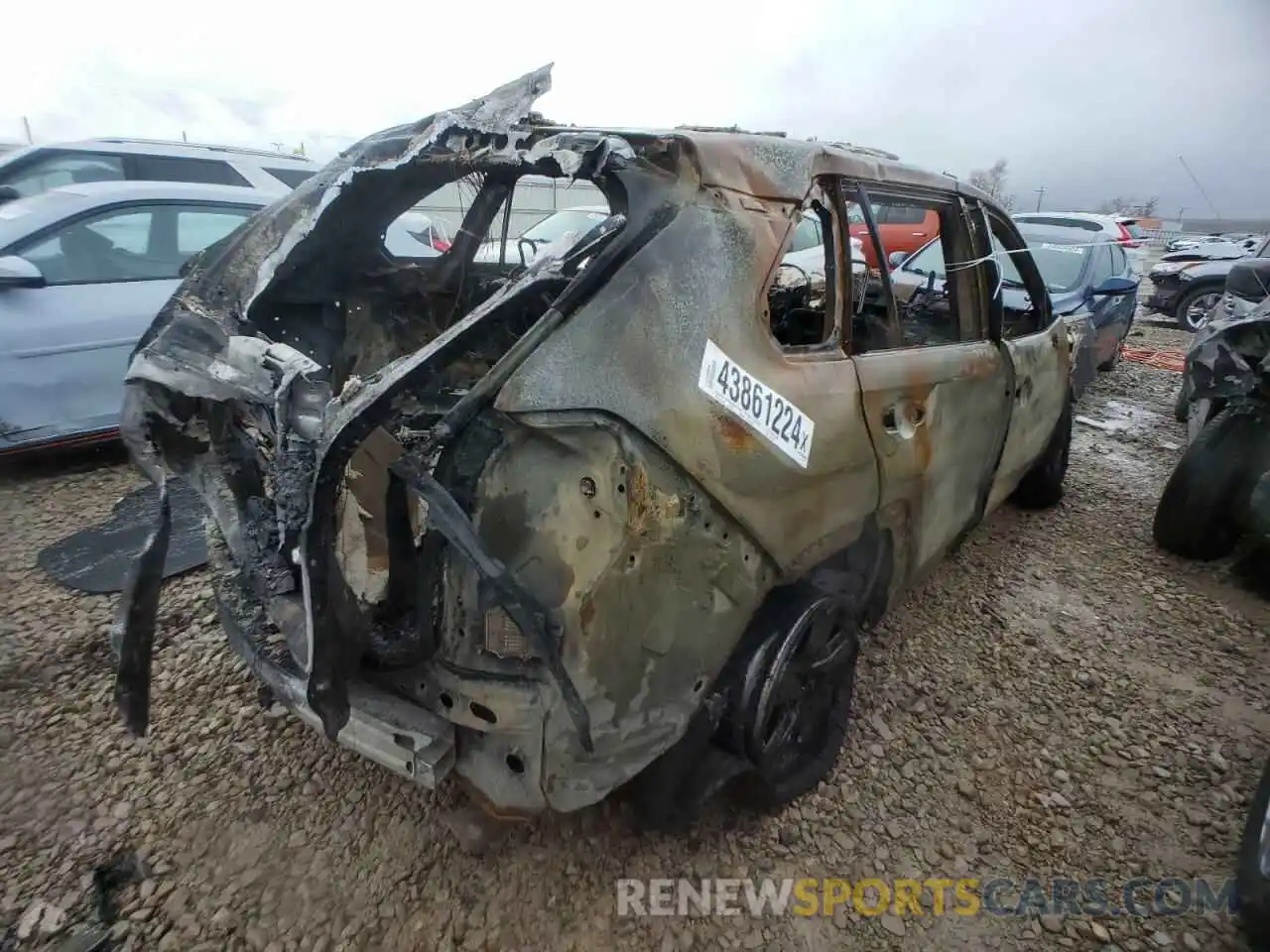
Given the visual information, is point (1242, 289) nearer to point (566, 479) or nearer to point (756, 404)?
point (756, 404)

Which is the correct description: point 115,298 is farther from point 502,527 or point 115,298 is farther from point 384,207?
point 502,527

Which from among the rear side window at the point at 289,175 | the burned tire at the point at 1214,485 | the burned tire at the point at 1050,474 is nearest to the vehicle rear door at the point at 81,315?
the rear side window at the point at 289,175

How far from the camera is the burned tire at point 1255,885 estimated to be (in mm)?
1733

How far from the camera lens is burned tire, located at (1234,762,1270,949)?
1.73 meters

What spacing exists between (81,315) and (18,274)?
403 mm

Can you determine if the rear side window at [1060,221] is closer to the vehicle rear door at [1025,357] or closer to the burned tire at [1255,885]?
the vehicle rear door at [1025,357]

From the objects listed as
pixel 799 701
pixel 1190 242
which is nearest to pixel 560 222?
pixel 799 701

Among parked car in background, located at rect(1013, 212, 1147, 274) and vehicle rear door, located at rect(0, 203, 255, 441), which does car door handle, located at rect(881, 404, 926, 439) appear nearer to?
vehicle rear door, located at rect(0, 203, 255, 441)

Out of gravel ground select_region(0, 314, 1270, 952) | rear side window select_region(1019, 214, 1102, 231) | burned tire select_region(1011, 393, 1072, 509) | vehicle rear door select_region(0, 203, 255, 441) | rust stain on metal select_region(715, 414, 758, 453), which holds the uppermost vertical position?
rust stain on metal select_region(715, 414, 758, 453)

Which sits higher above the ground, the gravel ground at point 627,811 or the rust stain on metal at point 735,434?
the rust stain on metal at point 735,434

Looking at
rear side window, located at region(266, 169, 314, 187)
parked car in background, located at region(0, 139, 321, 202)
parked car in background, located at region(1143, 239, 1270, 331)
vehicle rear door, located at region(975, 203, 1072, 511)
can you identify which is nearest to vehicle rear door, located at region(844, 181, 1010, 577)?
vehicle rear door, located at region(975, 203, 1072, 511)

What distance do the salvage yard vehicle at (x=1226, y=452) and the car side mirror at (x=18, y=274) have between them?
575 cm

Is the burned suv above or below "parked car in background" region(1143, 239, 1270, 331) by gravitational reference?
above

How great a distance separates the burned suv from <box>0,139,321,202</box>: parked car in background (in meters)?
4.12
